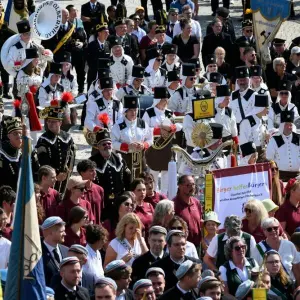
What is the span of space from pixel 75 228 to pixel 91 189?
1748 mm

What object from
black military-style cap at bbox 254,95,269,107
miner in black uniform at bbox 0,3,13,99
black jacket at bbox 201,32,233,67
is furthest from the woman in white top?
black jacket at bbox 201,32,233,67

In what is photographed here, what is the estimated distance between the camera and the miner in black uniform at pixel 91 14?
31.5 metres

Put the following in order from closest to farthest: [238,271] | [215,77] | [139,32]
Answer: [238,271], [215,77], [139,32]

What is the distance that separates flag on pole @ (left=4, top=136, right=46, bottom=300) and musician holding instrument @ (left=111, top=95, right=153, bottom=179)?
285 inches

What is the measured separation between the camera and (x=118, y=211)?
19859 millimetres

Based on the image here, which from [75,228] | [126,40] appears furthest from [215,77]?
[75,228]

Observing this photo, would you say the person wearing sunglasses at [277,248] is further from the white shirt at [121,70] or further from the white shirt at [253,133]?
the white shirt at [121,70]

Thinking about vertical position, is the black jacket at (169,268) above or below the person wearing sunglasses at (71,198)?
below

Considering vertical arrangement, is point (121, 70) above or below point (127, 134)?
above

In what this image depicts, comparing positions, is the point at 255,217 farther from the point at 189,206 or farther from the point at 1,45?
the point at 1,45

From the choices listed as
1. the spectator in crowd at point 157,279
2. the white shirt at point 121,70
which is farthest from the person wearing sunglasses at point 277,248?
the white shirt at point 121,70

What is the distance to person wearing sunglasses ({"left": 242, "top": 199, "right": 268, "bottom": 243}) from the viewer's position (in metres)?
20.0

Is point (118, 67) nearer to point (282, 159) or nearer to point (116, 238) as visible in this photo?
point (282, 159)

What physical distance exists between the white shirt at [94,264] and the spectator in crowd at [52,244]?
0.80 feet
